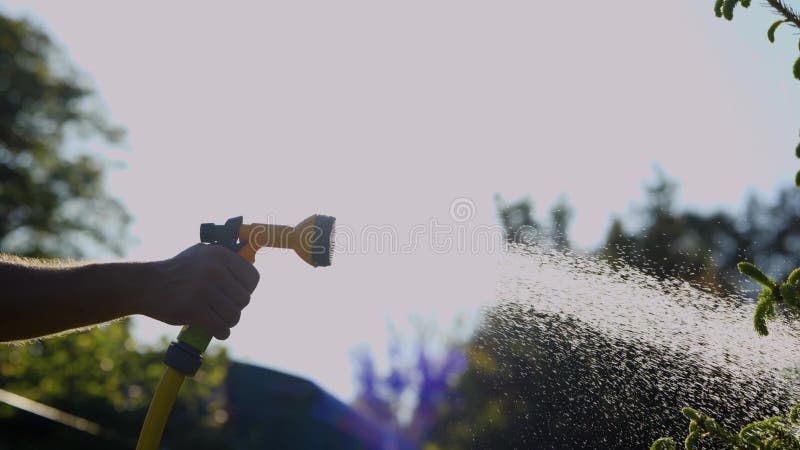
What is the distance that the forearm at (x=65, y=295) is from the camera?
1.96 metres

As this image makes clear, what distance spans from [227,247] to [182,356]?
0.39 m

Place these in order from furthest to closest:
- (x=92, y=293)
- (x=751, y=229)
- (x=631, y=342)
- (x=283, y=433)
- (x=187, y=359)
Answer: (x=751, y=229) < (x=283, y=433) < (x=631, y=342) < (x=187, y=359) < (x=92, y=293)

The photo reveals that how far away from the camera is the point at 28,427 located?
4332 mm

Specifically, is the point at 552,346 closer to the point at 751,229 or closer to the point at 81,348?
the point at 81,348

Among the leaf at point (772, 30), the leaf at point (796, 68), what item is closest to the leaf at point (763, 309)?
the leaf at point (796, 68)

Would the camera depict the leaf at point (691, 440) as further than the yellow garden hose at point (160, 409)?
No

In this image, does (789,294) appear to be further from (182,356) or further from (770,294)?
(182,356)

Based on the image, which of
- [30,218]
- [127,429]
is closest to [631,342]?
[127,429]

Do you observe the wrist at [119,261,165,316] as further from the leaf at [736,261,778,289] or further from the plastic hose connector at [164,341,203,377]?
the leaf at [736,261,778,289]

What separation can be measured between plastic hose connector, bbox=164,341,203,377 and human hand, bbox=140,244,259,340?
4.7 inches

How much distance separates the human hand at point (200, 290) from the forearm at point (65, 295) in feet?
0.14

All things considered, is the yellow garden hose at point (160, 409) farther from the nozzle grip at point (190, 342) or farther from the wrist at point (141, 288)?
the wrist at point (141, 288)

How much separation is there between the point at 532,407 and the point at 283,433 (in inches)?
127

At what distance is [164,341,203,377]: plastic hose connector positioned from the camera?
2.26 metres
